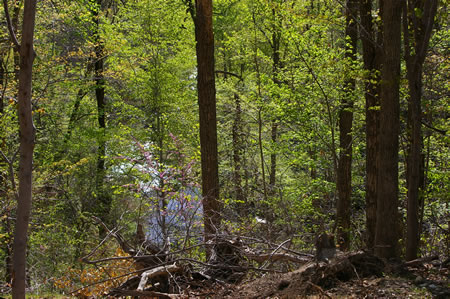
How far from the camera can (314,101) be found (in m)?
10.2

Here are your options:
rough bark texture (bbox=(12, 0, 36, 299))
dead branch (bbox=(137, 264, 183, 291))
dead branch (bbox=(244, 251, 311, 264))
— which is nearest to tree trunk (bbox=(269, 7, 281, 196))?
dead branch (bbox=(244, 251, 311, 264))

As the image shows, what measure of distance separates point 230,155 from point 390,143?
1076cm

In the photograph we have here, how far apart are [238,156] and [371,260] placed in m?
11.8

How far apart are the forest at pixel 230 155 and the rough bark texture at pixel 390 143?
0.06ft

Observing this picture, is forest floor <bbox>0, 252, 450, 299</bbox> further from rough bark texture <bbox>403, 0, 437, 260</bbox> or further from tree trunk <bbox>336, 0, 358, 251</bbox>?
tree trunk <bbox>336, 0, 358, 251</bbox>

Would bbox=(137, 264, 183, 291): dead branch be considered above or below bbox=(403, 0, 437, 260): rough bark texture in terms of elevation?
below

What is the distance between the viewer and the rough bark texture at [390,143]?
492 cm

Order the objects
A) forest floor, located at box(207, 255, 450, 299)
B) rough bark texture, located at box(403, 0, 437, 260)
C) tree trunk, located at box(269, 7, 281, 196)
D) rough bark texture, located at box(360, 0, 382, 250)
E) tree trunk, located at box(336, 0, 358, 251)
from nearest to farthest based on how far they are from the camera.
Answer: forest floor, located at box(207, 255, 450, 299) < rough bark texture, located at box(403, 0, 437, 260) < rough bark texture, located at box(360, 0, 382, 250) < tree trunk, located at box(336, 0, 358, 251) < tree trunk, located at box(269, 7, 281, 196)

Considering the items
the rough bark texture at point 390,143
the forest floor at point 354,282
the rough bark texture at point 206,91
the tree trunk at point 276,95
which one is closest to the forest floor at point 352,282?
the forest floor at point 354,282

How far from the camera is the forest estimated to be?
14.5 feet

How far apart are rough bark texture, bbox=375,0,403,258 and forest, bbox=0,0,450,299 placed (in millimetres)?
18

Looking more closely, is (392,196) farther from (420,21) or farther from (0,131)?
(0,131)

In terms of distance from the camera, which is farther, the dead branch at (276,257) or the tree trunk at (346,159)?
the tree trunk at (346,159)

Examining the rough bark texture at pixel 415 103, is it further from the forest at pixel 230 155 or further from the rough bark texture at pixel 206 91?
the rough bark texture at pixel 206 91
